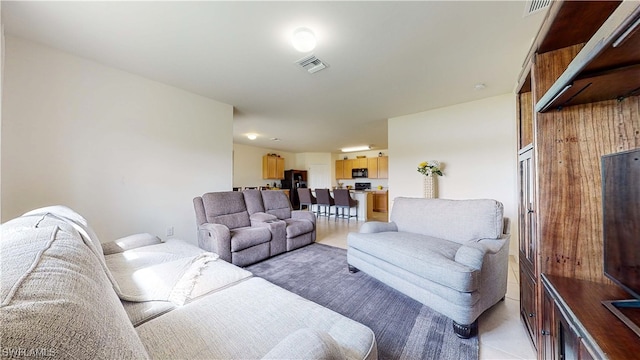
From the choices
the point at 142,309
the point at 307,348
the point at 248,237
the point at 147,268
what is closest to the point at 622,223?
the point at 307,348

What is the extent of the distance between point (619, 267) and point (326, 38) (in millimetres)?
2226

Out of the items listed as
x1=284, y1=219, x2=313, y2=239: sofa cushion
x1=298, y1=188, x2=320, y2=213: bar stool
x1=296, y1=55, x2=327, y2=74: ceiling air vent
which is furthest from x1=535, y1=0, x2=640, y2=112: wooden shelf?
x1=298, y1=188, x2=320, y2=213: bar stool

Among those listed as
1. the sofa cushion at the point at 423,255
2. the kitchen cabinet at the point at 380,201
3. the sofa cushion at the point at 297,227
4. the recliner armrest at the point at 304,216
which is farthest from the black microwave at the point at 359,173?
the sofa cushion at the point at 423,255

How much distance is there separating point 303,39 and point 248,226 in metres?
2.47

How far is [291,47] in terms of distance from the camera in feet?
6.73

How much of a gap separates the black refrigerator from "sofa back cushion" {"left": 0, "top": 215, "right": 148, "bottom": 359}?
7260 millimetres

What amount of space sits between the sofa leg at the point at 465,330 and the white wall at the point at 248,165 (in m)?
6.37

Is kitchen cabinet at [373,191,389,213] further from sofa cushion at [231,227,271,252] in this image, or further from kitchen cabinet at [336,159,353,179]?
sofa cushion at [231,227,271,252]

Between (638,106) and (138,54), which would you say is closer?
(638,106)

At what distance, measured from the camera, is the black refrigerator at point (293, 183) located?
7.91 meters

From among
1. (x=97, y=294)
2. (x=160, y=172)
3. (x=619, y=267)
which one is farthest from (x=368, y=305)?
(x=160, y=172)

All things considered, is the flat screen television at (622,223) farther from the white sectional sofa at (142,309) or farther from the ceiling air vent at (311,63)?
the ceiling air vent at (311,63)

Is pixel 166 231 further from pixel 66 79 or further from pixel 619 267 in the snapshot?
pixel 619 267

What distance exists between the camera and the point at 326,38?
1.92 metres
